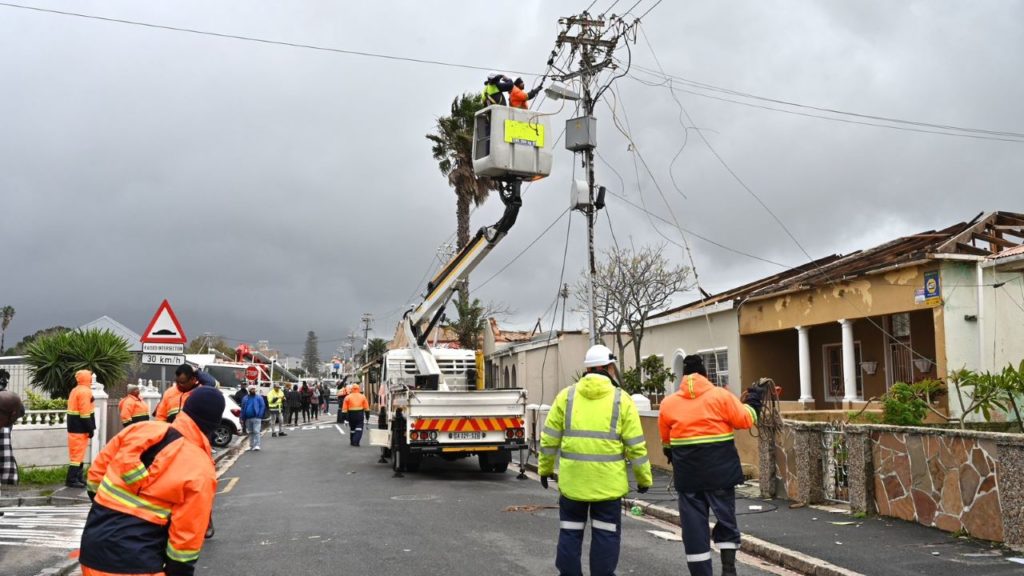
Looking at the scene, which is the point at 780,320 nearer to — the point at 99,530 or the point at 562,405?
the point at 562,405

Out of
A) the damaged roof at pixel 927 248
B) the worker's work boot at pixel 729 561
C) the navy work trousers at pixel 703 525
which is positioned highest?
the damaged roof at pixel 927 248

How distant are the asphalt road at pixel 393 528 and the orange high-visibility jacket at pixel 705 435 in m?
1.36

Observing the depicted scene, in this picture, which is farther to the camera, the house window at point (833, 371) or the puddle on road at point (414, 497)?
the house window at point (833, 371)

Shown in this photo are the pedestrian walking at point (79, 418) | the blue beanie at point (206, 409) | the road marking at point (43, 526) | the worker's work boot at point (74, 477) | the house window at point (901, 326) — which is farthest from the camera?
the house window at point (901, 326)

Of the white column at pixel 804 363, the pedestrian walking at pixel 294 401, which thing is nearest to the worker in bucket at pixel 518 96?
the white column at pixel 804 363

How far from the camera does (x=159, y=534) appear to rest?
379 centimetres

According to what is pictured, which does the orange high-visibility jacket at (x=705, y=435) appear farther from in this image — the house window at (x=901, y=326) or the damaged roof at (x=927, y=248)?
the house window at (x=901, y=326)

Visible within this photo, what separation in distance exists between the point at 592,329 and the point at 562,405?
10.1 metres

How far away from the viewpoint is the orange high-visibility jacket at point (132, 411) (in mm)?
11375

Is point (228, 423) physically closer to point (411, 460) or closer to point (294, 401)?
point (411, 460)

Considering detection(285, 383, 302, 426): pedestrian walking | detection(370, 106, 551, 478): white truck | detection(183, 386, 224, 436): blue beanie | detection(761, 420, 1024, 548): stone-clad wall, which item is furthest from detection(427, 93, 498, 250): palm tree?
detection(183, 386, 224, 436): blue beanie

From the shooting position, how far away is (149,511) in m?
3.75

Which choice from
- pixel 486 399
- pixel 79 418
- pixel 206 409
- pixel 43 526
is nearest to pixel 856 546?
pixel 206 409

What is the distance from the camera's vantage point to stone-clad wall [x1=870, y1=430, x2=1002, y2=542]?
798 centimetres
